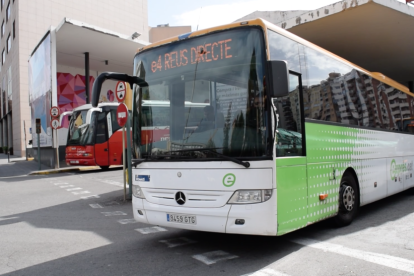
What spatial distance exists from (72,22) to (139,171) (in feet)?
56.2

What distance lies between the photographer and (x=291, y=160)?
5047 mm

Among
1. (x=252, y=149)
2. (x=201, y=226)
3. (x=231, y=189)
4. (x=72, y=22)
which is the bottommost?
(x=201, y=226)

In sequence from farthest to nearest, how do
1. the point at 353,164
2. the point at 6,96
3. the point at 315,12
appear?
the point at 6,96 → the point at 315,12 → the point at 353,164

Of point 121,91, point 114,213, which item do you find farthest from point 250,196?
point 121,91

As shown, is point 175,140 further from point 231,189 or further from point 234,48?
point 234,48

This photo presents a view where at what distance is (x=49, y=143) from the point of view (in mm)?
A: 21969

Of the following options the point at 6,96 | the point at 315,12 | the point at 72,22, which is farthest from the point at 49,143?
the point at 6,96

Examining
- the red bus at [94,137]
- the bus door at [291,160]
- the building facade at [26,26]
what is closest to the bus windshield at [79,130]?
the red bus at [94,137]

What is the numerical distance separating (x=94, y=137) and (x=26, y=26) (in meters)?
21.9

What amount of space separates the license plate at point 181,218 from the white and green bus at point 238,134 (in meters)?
0.01

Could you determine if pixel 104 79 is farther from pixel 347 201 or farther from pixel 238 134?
pixel 347 201

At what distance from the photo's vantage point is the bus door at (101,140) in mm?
18750

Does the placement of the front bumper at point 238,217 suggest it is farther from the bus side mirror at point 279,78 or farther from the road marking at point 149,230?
the road marking at point 149,230

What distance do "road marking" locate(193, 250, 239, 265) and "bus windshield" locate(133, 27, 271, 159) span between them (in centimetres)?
134
